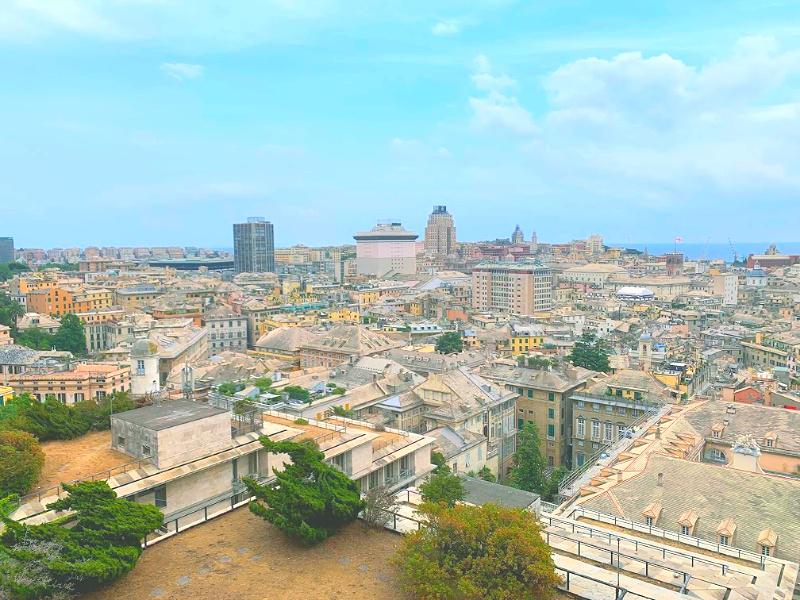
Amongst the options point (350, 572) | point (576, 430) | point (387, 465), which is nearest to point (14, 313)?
point (576, 430)

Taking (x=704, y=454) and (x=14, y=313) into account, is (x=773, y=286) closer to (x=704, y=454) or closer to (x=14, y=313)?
(x=704, y=454)

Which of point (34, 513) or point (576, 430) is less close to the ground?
point (34, 513)

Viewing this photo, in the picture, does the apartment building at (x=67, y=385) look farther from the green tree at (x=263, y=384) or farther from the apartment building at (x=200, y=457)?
the apartment building at (x=200, y=457)

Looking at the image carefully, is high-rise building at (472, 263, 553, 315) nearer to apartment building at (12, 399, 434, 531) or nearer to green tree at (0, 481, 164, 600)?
apartment building at (12, 399, 434, 531)

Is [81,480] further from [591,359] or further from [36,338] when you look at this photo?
[36,338]

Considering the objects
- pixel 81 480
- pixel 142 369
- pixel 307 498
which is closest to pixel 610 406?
pixel 142 369

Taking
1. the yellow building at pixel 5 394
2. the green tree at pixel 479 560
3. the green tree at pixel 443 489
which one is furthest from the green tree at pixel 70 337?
the green tree at pixel 479 560

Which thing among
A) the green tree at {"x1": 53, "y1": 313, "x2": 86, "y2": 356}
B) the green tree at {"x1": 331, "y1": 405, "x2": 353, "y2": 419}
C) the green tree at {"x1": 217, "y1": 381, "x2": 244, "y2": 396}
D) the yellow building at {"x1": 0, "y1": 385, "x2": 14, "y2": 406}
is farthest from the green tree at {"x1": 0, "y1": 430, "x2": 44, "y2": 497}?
the green tree at {"x1": 53, "y1": 313, "x2": 86, "y2": 356}

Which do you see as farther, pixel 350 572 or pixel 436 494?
pixel 436 494
